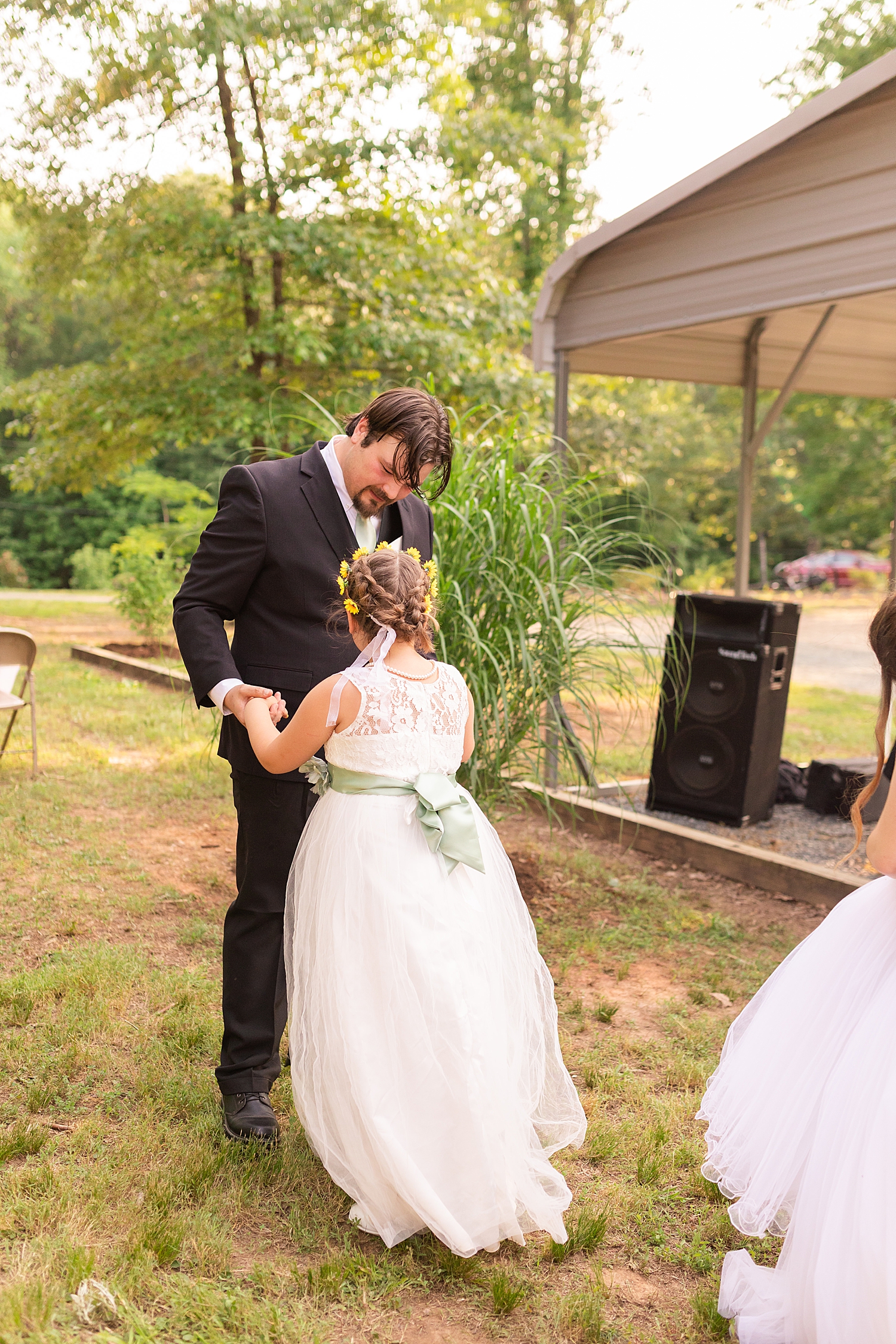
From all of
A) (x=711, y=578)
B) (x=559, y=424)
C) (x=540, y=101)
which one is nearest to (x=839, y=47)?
(x=540, y=101)

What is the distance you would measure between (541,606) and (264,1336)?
275cm

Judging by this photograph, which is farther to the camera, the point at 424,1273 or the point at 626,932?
the point at 626,932

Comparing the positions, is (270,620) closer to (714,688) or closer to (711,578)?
(714,688)

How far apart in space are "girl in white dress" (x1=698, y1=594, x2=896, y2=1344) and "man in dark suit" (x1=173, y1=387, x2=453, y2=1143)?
111 centimetres

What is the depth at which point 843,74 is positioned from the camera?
19016mm

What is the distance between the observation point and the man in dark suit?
Answer: 2486mm

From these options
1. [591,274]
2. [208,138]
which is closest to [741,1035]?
[591,274]

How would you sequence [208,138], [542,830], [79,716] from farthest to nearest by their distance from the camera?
[208,138] < [79,716] < [542,830]

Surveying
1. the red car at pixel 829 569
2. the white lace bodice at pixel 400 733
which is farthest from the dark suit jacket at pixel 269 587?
the red car at pixel 829 569

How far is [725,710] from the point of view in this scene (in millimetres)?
5781

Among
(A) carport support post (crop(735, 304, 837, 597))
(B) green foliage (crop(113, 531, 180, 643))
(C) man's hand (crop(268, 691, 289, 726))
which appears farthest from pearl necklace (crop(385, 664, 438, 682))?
(B) green foliage (crop(113, 531, 180, 643))

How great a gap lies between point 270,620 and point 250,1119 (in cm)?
125

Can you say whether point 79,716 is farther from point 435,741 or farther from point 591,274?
point 435,741

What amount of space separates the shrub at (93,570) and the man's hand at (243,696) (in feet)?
66.1
